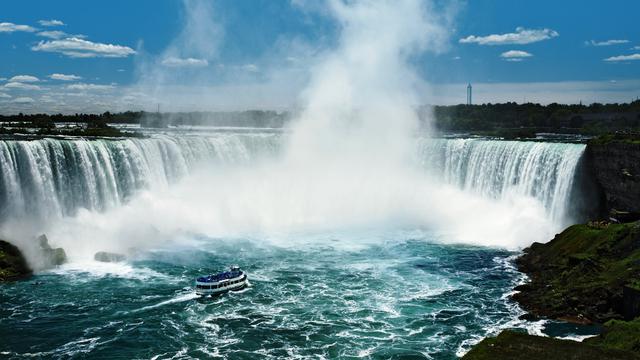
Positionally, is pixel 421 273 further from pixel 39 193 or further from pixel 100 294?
pixel 39 193

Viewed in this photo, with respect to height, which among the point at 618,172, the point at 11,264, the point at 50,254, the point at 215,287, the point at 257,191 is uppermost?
the point at 618,172

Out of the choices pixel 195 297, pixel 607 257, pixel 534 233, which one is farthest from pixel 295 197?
pixel 607 257

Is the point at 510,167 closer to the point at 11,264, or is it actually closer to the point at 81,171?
the point at 81,171

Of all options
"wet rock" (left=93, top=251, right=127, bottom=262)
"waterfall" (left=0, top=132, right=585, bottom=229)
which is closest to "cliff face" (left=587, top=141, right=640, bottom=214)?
"waterfall" (left=0, top=132, right=585, bottom=229)

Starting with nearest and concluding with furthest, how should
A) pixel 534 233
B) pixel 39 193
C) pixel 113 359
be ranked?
pixel 113 359 → pixel 39 193 → pixel 534 233

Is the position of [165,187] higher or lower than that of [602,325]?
higher

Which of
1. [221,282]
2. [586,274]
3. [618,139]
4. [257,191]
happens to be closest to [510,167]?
[618,139]

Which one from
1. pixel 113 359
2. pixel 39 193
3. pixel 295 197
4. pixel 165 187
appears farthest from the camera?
pixel 295 197
